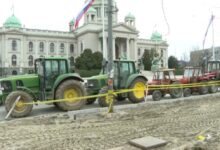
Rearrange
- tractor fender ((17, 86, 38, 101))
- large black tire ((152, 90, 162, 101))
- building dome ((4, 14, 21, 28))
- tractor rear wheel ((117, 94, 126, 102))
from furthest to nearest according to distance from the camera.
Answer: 1. building dome ((4, 14, 21, 28))
2. large black tire ((152, 90, 162, 101))
3. tractor rear wheel ((117, 94, 126, 102))
4. tractor fender ((17, 86, 38, 101))

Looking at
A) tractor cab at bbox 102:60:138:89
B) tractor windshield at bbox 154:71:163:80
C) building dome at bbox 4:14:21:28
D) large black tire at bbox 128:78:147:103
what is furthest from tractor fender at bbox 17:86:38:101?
building dome at bbox 4:14:21:28

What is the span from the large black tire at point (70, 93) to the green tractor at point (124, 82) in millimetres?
1754

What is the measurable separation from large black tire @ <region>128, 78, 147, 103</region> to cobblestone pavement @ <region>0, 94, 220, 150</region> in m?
3.15

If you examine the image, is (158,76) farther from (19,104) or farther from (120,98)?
(19,104)

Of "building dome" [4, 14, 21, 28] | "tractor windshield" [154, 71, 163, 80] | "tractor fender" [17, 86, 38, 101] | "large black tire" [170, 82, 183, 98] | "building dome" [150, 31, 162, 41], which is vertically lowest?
"large black tire" [170, 82, 183, 98]

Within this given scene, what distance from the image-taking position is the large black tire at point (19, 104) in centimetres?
1152

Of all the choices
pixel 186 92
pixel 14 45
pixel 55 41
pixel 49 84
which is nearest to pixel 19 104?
pixel 49 84

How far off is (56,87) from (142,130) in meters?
5.21

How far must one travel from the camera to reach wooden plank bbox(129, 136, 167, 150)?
21.6 ft

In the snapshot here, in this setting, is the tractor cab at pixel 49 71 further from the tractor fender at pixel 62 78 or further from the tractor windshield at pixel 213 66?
the tractor windshield at pixel 213 66

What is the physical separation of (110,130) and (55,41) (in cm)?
8865

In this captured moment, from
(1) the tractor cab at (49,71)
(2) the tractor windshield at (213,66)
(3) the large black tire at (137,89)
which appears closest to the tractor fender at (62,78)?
(1) the tractor cab at (49,71)

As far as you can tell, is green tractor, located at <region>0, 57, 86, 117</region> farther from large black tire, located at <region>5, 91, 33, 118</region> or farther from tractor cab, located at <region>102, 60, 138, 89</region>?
tractor cab, located at <region>102, 60, 138, 89</region>

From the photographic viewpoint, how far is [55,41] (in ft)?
311
